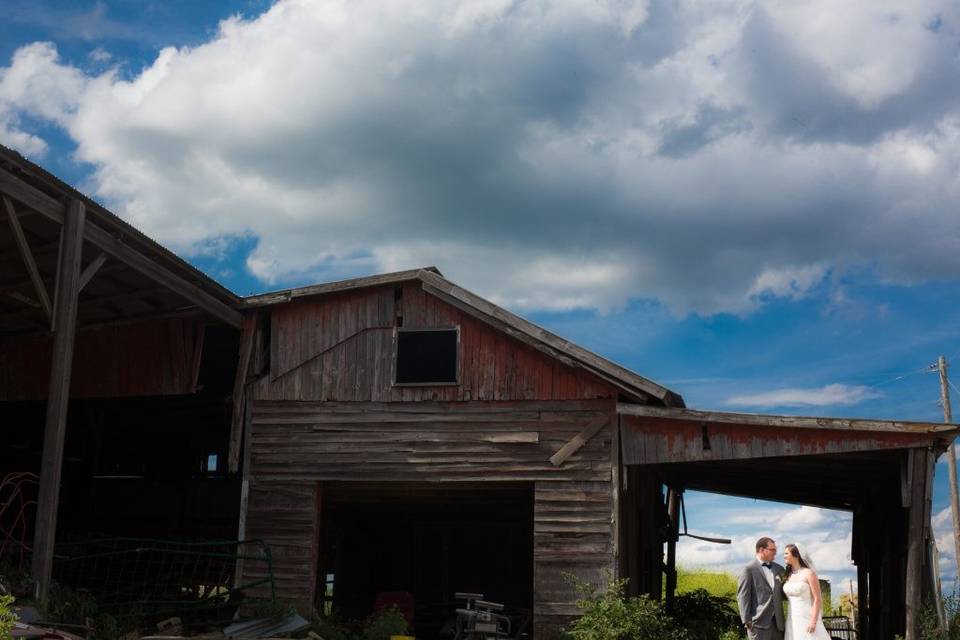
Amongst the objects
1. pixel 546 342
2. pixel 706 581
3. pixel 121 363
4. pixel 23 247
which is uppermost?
pixel 23 247

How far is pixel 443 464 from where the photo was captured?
60.7ft

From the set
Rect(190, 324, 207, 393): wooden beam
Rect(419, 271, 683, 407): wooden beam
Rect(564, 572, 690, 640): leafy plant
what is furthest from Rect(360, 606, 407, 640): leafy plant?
Rect(190, 324, 207, 393): wooden beam

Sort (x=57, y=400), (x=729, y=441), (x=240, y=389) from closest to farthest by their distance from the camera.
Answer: (x=57, y=400), (x=729, y=441), (x=240, y=389)

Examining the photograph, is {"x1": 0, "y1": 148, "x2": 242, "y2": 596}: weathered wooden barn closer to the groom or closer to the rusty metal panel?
the rusty metal panel

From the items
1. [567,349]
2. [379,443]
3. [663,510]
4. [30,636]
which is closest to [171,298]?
[379,443]

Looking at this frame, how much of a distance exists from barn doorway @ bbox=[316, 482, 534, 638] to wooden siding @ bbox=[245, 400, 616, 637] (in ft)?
19.4

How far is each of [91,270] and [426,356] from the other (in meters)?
6.14

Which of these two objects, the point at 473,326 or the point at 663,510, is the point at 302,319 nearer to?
the point at 473,326

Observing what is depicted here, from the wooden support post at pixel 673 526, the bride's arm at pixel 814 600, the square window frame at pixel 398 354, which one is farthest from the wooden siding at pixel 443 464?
the wooden support post at pixel 673 526

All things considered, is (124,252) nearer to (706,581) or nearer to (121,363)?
(121,363)

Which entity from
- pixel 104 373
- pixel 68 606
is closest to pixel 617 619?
pixel 68 606

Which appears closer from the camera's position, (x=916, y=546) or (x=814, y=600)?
(x=814, y=600)

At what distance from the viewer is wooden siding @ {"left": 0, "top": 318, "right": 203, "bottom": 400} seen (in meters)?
20.1

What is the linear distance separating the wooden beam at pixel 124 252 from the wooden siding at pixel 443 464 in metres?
1.95
